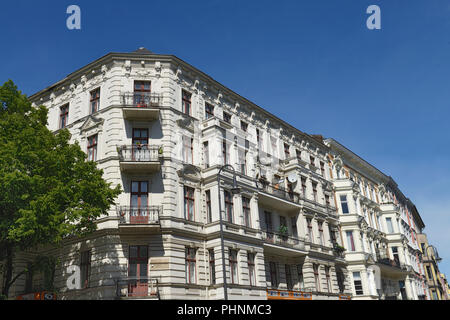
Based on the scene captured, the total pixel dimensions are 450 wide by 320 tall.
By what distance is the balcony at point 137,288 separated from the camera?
2070 centimetres

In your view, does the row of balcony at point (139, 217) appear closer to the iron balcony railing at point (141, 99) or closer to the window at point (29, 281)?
the iron balcony railing at point (141, 99)

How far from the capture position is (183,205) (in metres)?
24.5

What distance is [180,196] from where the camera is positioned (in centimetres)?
2445

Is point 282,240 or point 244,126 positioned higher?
point 244,126

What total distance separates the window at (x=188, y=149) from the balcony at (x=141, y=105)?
2529 mm

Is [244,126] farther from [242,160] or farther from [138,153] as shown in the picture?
[138,153]

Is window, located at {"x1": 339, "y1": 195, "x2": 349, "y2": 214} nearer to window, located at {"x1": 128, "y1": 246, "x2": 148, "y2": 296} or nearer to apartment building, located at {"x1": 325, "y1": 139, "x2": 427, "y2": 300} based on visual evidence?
apartment building, located at {"x1": 325, "y1": 139, "x2": 427, "y2": 300}

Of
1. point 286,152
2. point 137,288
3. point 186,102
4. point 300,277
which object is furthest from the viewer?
point 286,152

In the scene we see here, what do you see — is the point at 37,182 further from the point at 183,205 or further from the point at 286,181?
the point at 286,181

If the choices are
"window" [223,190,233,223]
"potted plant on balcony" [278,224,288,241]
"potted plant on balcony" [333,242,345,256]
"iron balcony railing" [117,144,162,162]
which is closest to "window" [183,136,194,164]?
"iron balcony railing" [117,144,162,162]

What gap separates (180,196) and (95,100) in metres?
9.27

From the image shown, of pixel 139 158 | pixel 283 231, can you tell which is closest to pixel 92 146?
pixel 139 158

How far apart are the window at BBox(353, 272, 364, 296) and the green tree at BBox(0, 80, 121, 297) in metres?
25.8
